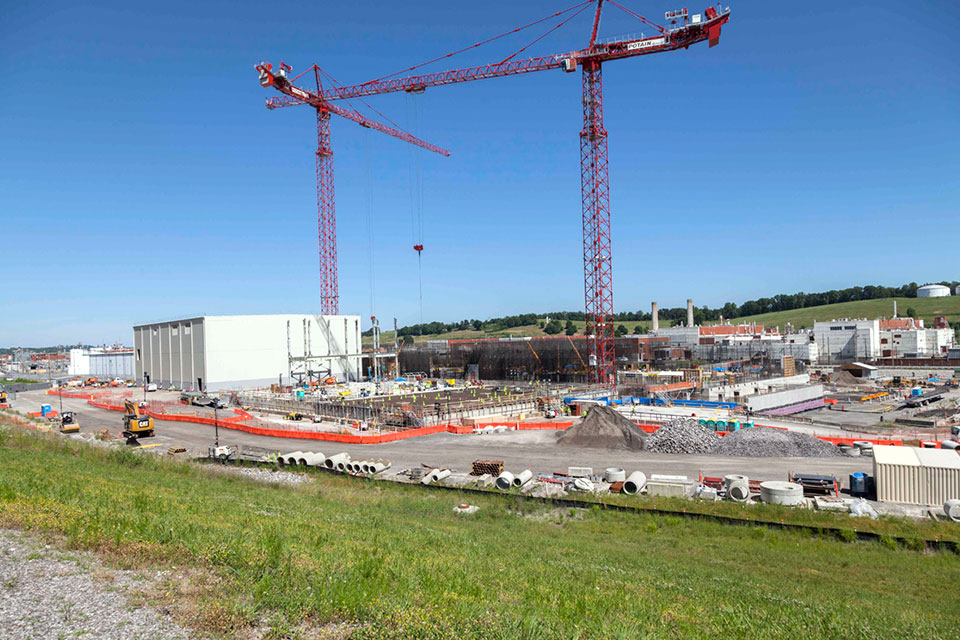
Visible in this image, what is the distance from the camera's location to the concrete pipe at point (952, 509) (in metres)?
16.9

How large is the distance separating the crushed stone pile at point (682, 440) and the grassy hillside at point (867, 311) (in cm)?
14646

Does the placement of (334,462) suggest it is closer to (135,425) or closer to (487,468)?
(487,468)

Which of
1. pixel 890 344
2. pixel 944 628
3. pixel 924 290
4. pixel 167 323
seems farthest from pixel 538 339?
pixel 924 290

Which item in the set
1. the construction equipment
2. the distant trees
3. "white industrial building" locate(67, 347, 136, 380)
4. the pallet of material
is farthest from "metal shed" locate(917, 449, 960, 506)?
the distant trees

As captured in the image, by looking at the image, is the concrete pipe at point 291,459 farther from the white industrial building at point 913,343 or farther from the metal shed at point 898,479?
the white industrial building at point 913,343

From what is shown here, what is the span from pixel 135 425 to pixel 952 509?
38232 millimetres

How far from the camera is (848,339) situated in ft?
315

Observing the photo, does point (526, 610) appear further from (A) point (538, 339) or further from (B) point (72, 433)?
(A) point (538, 339)

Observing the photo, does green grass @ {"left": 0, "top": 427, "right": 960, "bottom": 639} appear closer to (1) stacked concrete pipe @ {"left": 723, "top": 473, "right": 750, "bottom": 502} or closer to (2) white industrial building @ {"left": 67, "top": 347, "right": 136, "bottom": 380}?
(1) stacked concrete pipe @ {"left": 723, "top": 473, "right": 750, "bottom": 502}

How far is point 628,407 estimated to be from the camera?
47.4 m

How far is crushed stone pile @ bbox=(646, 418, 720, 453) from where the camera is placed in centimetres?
2891

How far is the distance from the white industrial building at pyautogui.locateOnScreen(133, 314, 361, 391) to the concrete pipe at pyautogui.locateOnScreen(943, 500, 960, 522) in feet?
200

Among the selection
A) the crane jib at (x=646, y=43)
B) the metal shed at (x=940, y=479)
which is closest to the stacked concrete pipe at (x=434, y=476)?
the metal shed at (x=940, y=479)

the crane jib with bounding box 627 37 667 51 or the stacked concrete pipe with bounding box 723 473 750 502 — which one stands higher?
the crane jib with bounding box 627 37 667 51
